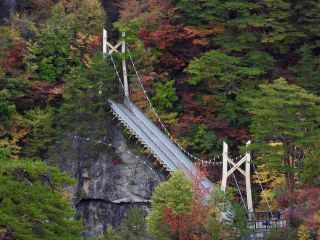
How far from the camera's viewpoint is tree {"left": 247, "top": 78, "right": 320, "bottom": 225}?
113ft

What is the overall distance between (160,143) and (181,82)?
4006mm

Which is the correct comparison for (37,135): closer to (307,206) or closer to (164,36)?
(164,36)

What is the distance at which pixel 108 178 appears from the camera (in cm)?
4225

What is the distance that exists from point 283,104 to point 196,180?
13.1 ft

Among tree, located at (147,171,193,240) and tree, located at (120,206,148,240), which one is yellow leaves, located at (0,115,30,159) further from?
tree, located at (147,171,193,240)

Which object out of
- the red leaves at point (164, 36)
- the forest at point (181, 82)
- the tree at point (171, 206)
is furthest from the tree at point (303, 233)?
the red leaves at point (164, 36)

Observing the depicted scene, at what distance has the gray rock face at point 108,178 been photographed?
41.4 metres

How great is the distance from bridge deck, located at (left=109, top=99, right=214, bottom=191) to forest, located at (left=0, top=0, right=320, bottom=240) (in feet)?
1.37

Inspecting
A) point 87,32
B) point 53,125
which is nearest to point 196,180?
point 53,125

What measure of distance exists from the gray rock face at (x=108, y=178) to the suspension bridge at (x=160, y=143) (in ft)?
2.20

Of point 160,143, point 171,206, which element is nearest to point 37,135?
point 160,143

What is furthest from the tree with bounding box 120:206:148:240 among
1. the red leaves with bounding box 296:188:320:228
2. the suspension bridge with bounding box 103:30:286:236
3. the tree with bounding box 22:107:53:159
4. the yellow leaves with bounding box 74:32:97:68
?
the yellow leaves with bounding box 74:32:97:68

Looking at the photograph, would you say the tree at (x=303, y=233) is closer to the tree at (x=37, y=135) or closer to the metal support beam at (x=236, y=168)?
the metal support beam at (x=236, y=168)

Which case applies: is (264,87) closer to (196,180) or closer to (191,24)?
(196,180)
